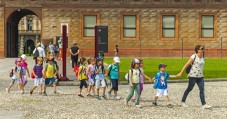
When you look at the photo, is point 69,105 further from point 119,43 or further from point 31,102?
point 119,43

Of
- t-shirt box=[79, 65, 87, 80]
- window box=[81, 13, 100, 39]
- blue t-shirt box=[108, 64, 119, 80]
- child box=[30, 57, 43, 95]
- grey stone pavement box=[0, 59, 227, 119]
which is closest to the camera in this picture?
grey stone pavement box=[0, 59, 227, 119]

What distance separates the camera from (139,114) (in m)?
12.0

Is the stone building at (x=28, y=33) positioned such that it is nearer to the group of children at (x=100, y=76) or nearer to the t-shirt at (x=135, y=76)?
the group of children at (x=100, y=76)

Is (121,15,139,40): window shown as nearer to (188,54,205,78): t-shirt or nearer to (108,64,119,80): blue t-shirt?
(108,64,119,80): blue t-shirt

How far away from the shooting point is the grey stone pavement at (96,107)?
11.7 m

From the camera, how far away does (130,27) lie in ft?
150

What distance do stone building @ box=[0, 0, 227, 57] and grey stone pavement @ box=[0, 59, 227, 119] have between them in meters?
27.2

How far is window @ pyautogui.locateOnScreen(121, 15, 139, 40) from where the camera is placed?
45.6m

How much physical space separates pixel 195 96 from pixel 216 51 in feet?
100

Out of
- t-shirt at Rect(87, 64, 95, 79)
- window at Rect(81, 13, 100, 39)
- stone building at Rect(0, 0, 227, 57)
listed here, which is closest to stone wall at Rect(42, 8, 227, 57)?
stone building at Rect(0, 0, 227, 57)

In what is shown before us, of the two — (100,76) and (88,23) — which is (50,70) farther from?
(88,23)

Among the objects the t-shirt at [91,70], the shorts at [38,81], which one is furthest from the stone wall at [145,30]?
the t-shirt at [91,70]

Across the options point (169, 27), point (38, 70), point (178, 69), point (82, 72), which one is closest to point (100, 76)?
point (82, 72)

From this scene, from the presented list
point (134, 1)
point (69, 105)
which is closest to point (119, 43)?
point (134, 1)
